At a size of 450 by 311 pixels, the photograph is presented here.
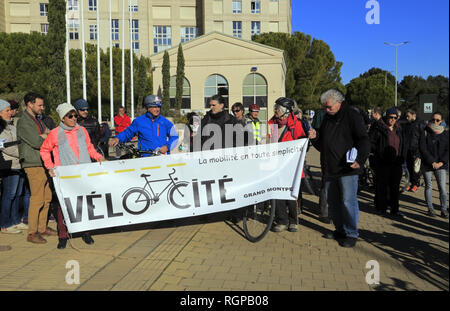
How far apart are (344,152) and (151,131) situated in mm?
2896

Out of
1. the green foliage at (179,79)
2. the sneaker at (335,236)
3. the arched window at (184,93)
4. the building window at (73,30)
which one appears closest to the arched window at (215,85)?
the arched window at (184,93)

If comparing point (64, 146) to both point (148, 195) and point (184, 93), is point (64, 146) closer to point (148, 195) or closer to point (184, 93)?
point (148, 195)

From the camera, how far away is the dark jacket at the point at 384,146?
7641 mm

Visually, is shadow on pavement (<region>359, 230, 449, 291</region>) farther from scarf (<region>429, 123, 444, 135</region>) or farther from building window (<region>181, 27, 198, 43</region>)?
building window (<region>181, 27, 198, 43</region>)

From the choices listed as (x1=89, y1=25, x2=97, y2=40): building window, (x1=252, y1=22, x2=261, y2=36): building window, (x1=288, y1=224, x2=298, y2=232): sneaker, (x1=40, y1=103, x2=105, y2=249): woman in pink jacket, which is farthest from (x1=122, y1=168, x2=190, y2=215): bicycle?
(x1=89, y1=25, x2=97, y2=40): building window

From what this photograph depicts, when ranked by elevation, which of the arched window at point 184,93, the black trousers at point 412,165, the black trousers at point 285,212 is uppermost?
the arched window at point 184,93

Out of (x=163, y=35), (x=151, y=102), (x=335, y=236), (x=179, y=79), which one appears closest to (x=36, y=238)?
(x=151, y=102)

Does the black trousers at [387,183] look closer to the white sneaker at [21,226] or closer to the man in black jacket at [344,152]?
the man in black jacket at [344,152]

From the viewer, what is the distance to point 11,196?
6.14m

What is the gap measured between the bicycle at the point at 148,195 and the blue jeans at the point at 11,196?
1957 mm

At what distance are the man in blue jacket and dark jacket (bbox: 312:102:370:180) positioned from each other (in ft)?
7.56

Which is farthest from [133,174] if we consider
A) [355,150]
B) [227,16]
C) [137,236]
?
[227,16]

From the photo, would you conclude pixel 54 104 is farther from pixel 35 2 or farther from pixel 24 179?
pixel 35 2

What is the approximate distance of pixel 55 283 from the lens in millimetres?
4211
